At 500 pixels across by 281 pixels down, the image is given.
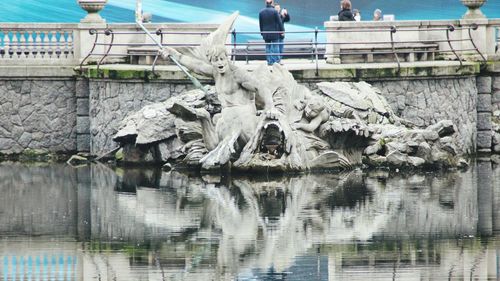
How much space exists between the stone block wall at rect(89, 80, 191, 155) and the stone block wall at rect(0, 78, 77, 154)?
1.00 metres

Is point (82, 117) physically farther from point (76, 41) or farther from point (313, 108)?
point (313, 108)

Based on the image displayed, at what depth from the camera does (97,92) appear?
113 ft

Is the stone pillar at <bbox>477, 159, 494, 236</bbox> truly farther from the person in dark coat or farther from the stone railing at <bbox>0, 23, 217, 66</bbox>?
the stone railing at <bbox>0, 23, 217, 66</bbox>

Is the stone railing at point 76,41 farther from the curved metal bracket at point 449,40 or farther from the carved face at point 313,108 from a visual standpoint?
the curved metal bracket at point 449,40

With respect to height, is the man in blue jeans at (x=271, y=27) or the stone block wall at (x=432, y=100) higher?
the man in blue jeans at (x=271, y=27)

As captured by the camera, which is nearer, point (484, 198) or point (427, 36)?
point (484, 198)

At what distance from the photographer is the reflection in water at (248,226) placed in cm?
2134

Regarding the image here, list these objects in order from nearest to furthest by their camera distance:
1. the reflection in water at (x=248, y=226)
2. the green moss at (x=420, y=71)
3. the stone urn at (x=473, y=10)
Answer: the reflection in water at (x=248, y=226), the green moss at (x=420, y=71), the stone urn at (x=473, y=10)

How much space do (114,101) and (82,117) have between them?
128 centimetres

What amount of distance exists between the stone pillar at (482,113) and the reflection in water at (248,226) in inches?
138

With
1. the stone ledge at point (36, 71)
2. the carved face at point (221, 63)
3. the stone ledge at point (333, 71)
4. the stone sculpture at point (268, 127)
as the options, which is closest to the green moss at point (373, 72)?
the stone ledge at point (333, 71)

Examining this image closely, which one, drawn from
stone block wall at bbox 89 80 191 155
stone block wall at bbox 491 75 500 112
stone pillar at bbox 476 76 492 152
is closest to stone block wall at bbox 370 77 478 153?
stone pillar at bbox 476 76 492 152

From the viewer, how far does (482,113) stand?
117 feet

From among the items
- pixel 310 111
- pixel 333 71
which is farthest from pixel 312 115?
pixel 333 71
